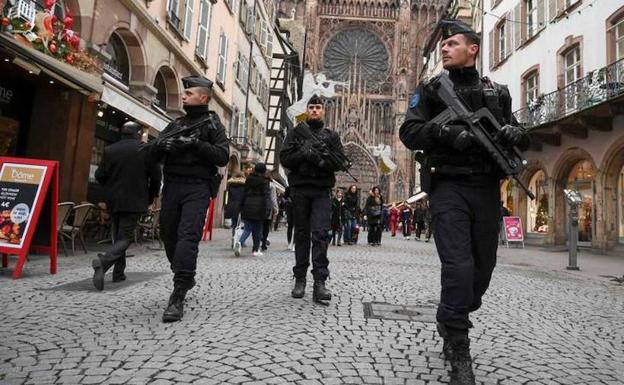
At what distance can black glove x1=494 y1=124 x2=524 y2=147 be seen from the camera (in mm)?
2641

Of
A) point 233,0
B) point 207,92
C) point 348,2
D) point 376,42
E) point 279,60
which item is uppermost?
point 348,2

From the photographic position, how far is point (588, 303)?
5.46 metres

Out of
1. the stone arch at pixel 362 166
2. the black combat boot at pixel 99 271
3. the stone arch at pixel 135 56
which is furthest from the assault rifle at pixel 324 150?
the stone arch at pixel 362 166

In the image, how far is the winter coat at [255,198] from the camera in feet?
29.7

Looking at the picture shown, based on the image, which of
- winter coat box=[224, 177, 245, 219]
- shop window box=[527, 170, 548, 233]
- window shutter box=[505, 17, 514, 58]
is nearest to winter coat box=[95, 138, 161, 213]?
winter coat box=[224, 177, 245, 219]

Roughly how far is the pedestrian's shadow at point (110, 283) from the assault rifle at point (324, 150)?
2.53 metres

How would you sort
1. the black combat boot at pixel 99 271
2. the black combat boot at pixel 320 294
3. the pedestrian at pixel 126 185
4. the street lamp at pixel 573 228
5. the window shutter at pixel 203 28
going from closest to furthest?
the black combat boot at pixel 320 294 → the black combat boot at pixel 99 271 → the pedestrian at pixel 126 185 → the street lamp at pixel 573 228 → the window shutter at pixel 203 28

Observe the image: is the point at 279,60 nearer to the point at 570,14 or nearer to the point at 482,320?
the point at 570,14

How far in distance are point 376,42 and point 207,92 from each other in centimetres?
5695

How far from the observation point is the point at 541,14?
19.4 m

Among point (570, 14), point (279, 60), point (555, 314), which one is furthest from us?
point (279, 60)

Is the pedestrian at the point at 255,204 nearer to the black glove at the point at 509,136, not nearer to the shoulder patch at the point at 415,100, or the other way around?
the shoulder patch at the point at 415,100

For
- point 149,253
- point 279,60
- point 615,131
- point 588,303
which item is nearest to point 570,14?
point 615,131

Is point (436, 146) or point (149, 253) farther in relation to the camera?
point (149, 253)
